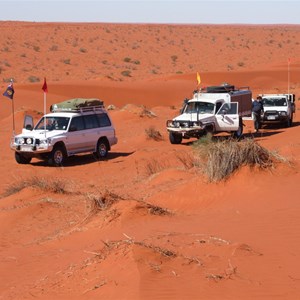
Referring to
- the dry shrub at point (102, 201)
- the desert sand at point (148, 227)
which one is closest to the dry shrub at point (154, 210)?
the desert sand at point (148, 227)

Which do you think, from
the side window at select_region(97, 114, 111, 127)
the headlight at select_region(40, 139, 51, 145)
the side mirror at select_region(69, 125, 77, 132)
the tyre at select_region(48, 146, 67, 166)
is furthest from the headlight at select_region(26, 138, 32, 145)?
the side window at select_region(97, 114, 111, 127)

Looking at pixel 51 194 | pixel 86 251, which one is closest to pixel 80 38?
pixel 51 194

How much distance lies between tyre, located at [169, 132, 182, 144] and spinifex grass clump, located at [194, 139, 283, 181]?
10.9 meters

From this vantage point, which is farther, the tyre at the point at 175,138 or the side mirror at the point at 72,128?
the tyre at the point at 175,138

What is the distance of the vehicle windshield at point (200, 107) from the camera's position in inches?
1048

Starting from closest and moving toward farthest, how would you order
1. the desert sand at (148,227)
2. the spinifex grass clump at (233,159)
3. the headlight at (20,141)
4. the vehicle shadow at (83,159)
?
1. the desert sand at (148,227)
2. the spinifex grass clump at (233,159)
3. the headlight at (20,141)
4. the vehicle shadow at (83,159)

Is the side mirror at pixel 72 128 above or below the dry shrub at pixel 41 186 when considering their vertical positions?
above

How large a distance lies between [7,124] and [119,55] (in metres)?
44.3

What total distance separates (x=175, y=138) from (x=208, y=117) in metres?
1.47

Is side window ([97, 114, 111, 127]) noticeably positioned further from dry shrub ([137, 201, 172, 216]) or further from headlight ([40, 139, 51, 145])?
dry shrub ([137, 201, 172, 216])

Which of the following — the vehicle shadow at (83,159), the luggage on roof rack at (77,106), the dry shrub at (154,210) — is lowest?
the vehicle shadow at (83,159)

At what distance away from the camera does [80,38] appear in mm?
88062

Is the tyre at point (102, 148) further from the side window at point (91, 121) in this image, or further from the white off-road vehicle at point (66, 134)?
the side window at point (91, 121)

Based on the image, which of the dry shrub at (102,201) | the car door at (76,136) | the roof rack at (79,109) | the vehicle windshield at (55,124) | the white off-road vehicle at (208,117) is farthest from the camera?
the white off-road vehicle at (208,117)
